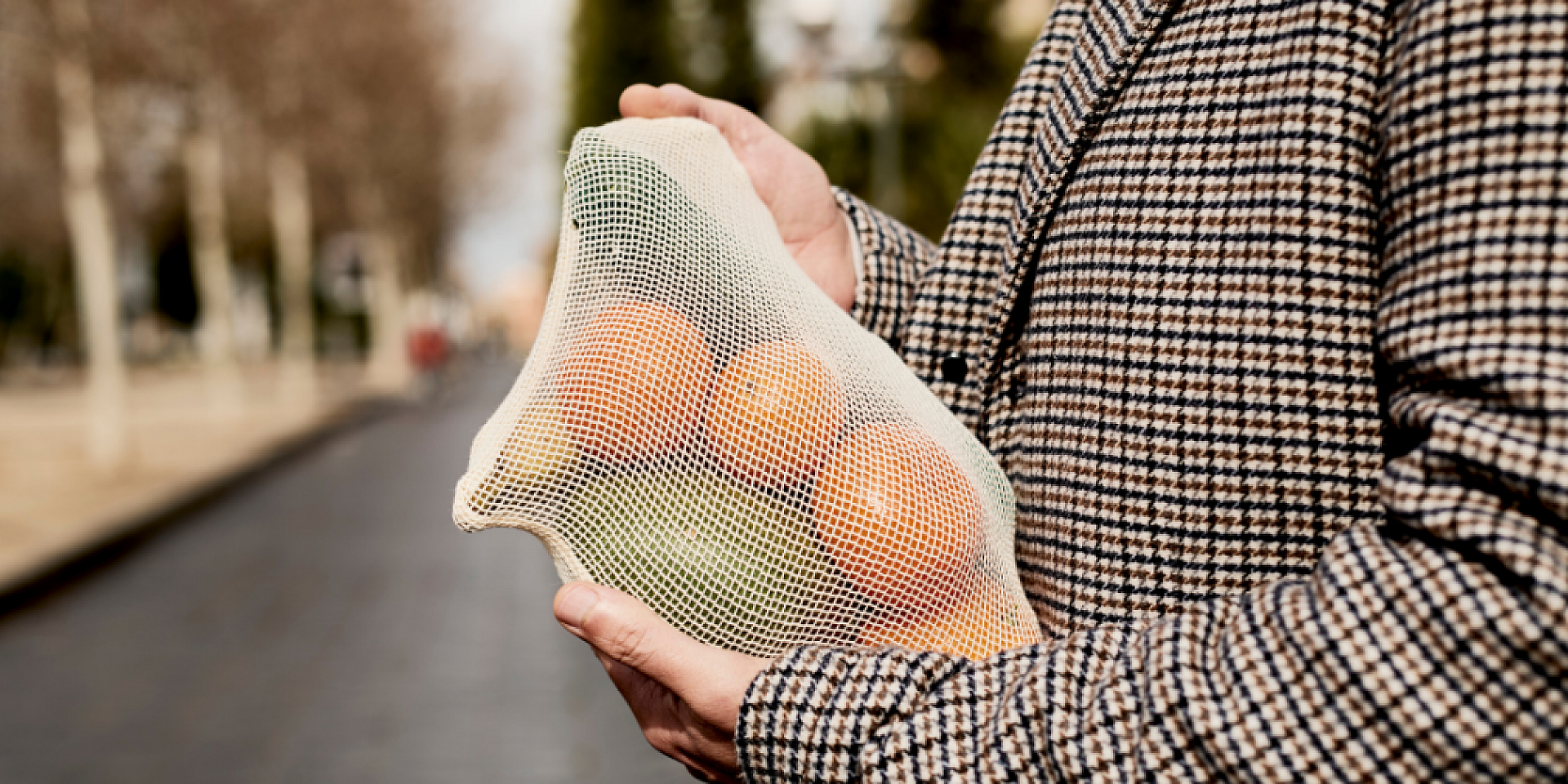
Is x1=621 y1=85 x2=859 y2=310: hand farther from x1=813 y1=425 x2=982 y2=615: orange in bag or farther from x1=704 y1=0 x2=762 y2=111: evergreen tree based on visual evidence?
x1=704 y1=0 x2=762 y2=111: evergreen tree

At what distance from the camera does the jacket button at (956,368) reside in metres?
1.46

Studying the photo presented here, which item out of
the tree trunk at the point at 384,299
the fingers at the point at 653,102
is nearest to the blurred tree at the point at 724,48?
the tree trunk at the point at 384,299

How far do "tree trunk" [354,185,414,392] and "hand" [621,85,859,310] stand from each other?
28.3 m

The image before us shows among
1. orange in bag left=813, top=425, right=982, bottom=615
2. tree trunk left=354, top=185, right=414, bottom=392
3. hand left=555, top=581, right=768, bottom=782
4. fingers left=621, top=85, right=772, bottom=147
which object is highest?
fingers left=621, top=85, right=772, bottom=147

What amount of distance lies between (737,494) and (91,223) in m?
13.3

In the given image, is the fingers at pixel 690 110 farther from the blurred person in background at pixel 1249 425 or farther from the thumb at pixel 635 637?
the thumb at pixel 635 637

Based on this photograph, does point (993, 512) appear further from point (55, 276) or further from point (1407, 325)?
point (55, 276)

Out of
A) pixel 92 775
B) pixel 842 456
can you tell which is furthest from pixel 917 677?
pixel 92 775

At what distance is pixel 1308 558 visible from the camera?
1.11 m

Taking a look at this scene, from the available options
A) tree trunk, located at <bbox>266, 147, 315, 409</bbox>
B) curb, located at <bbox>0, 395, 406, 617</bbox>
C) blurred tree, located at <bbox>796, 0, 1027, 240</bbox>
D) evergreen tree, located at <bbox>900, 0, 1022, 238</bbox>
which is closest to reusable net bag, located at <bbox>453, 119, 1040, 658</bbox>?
curb, located at <bbox>0, 395, 406, 617</bbox>

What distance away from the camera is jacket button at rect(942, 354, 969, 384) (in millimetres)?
1458

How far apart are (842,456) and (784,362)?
0.11 metres

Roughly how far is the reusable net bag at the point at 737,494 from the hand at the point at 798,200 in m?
0.43

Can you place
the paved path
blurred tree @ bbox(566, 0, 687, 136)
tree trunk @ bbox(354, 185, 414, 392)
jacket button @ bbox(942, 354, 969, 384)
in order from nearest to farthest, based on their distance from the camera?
jacket button @ bbox(942, 354, 969, 384), the paved path, tree trunk @ bbox(354, 185, 414, 392), blurred tree @ bbox(566, 0, 687, 136)
